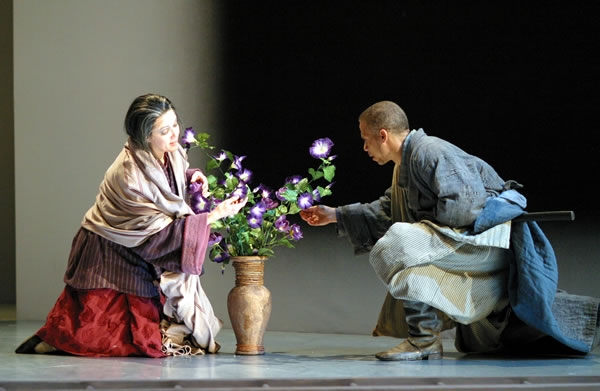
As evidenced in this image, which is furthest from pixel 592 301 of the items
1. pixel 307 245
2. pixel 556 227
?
pixel 307 245

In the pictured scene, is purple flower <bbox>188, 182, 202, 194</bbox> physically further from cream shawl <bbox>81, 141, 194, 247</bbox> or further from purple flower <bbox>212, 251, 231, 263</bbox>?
purple flower <bbox>212, 251, 231, 263</bbox>

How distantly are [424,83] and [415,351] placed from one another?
1776 mm

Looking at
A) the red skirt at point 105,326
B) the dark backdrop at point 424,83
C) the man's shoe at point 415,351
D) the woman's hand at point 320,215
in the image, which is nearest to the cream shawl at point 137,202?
the red skirt at point 105,326

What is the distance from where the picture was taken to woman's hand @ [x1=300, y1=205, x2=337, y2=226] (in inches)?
159

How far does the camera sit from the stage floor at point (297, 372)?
2.91m

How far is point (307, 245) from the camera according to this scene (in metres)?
5.12

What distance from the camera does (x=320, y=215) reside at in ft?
13.3

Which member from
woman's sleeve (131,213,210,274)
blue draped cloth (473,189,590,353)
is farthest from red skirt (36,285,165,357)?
blue draped cloth (473,189,590,353)

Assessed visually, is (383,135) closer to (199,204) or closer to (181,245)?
(199,204)

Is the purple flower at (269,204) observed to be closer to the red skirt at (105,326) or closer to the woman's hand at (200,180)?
the woman's hand at (200,180)

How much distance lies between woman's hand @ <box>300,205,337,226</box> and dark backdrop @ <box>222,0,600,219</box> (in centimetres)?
97

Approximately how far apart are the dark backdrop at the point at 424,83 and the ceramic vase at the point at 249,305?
1.34 meters

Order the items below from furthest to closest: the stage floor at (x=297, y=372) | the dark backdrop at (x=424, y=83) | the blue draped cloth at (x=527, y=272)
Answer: the dark backdrop at (x=424, y=83)
the blue draped cloth at (x=527, y=272)
the stage floor at (x=297, y=372)

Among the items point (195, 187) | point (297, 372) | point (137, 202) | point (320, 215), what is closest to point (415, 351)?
point (297, 372)
